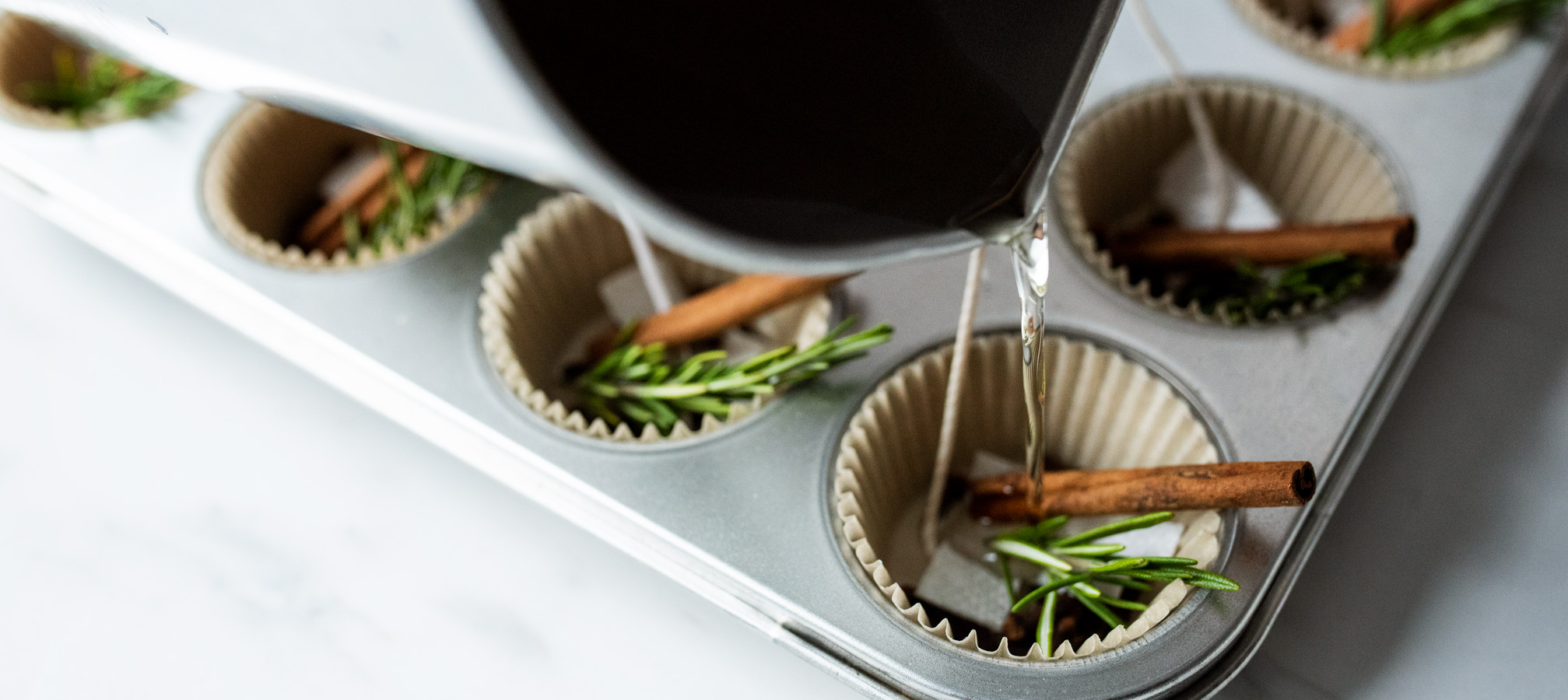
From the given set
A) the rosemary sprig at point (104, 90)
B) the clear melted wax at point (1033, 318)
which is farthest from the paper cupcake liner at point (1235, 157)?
the rosemary sprig at point (104, 90)

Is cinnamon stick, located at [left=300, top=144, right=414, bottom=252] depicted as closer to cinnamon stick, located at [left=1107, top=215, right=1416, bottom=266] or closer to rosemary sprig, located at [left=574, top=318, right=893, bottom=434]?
rosemary sprig, located at [left=574, top=318, right=893, bottom=434]

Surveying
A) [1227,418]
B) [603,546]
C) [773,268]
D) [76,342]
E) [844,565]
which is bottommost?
[76,342]

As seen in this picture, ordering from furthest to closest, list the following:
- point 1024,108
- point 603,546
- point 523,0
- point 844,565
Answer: point 603,546
point 844,565
point 1024,108
point 523,0

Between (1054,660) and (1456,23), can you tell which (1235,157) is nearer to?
(1456,23)

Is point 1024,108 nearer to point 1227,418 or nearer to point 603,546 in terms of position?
point 1227,418

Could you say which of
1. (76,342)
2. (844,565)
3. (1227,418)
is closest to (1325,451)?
(1227,418)

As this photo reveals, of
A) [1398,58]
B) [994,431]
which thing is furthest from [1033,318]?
[1398,58]
